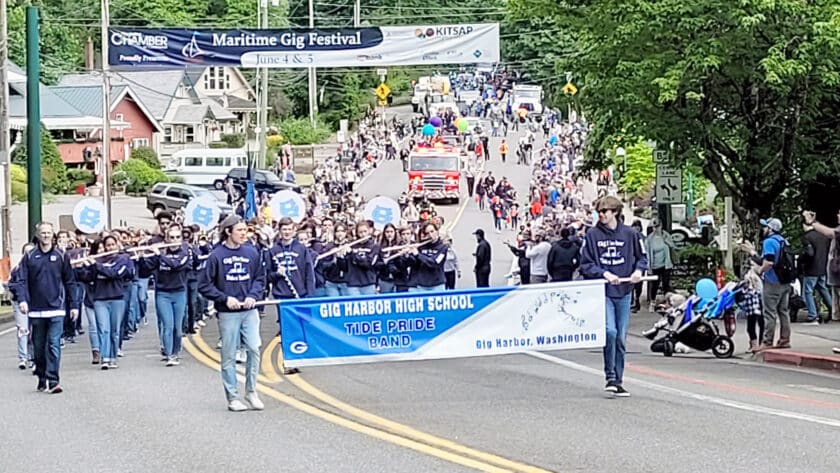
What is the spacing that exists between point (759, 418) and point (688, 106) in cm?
1349

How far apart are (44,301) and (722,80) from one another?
14.5 metres

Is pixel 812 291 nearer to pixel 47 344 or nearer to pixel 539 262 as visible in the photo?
pixel 539 262

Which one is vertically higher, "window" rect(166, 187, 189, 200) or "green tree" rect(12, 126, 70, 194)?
"green tree" rect(12, 126, 70, 194)

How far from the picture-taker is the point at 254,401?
1272 cm

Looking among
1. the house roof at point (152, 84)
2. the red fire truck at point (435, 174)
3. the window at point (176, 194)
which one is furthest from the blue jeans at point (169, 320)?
the house roof at point (152, 84)

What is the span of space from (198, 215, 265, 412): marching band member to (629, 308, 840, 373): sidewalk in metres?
8.26

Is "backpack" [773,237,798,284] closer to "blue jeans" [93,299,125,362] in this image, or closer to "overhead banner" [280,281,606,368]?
"overhead banner" [280,281,606,368]

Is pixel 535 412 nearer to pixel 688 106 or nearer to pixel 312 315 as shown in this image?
pixel 312 315

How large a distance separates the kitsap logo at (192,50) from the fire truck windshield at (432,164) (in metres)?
32.1

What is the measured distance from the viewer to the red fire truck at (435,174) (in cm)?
6325

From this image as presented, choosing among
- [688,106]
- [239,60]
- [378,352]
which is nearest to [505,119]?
[239,60]

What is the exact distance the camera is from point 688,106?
2473cm

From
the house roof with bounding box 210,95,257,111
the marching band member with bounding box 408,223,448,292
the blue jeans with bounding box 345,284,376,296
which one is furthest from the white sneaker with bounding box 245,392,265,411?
the house roof with bounding box 210,95,257,111

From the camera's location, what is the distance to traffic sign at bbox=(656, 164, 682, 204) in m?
28.6
